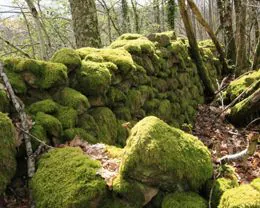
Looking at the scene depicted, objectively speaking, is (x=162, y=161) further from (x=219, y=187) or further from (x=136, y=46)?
(x=136, y=46)

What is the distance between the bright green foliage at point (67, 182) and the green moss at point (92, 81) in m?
1.51

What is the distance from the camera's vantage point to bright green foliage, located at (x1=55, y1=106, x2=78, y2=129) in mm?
3902

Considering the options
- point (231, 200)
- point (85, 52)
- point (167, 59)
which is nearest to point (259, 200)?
point (231, 200)

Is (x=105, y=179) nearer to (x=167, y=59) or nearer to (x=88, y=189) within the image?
(x=88, y=189)

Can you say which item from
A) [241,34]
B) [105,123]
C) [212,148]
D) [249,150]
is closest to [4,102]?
[105,123]

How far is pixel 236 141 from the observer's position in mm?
6742

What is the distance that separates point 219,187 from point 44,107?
2.13m

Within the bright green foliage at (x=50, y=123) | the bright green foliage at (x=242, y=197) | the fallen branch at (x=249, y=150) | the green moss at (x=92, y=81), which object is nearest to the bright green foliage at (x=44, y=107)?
the bright green foliage at (x=50, y=123)

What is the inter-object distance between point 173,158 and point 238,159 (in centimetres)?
62

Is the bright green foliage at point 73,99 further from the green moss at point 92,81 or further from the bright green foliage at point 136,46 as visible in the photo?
the bright green foliage at point 136,46

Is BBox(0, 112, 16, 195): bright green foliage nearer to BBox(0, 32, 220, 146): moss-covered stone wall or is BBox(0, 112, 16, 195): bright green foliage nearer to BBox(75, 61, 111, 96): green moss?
BBox(0, 32, 220, 146): moss-covered stone wall

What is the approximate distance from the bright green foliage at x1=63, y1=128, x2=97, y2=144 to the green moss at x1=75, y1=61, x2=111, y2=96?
76cm

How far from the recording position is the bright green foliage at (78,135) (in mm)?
3809

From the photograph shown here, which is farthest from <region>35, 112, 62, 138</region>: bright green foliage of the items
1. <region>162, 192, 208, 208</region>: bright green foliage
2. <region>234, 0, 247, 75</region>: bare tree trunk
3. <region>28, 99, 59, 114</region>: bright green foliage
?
<region>234, 0, 247, 75</region>: bare tree trunk
